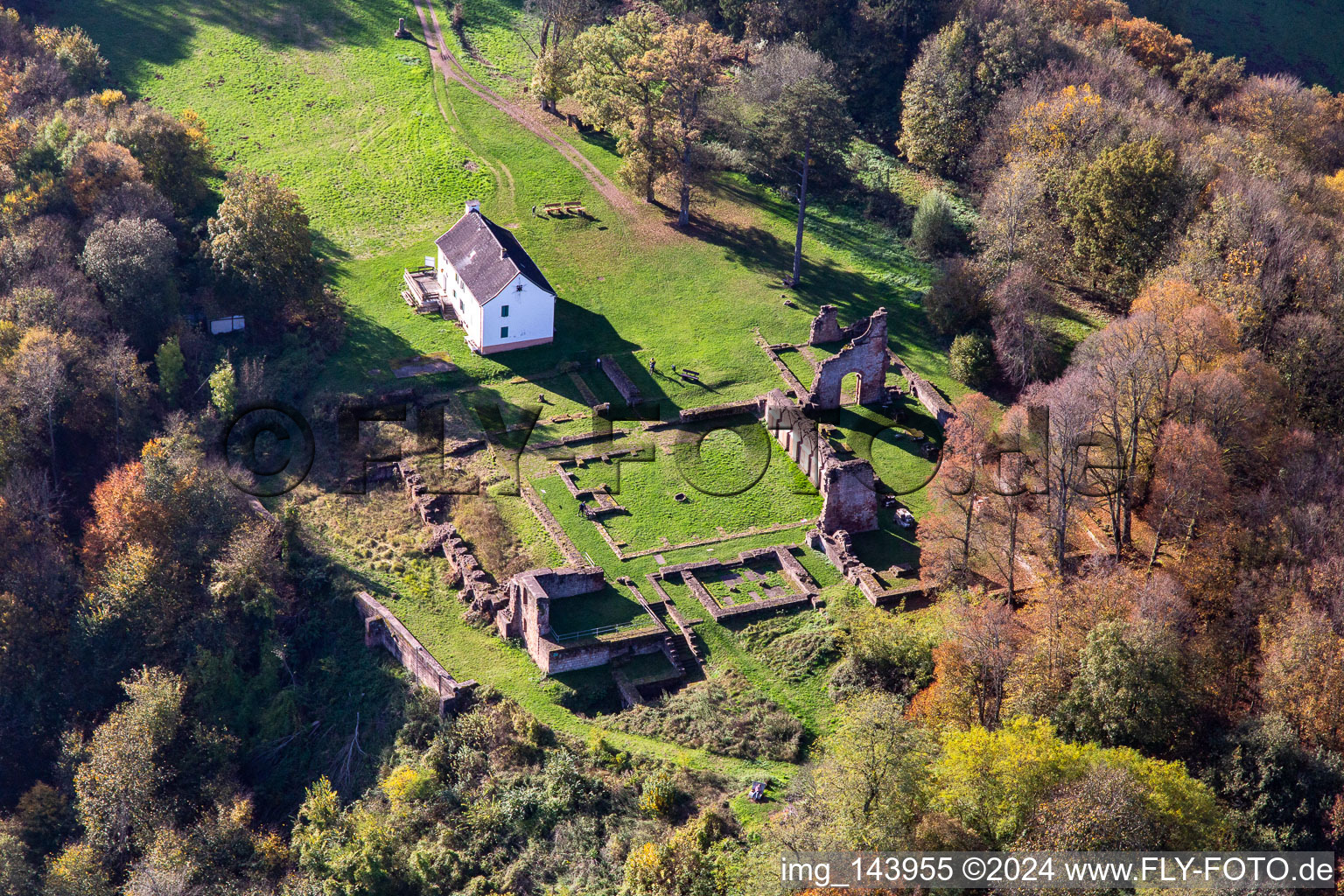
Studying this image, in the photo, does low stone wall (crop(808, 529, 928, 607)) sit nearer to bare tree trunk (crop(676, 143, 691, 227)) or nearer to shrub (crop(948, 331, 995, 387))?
shrub (crop(948, 331, 995, 387))

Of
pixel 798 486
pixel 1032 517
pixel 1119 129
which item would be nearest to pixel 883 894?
pixel 1032 517

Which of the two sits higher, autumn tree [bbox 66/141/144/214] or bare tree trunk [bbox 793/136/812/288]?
bare tree trunk [bbox 793/136/812/288]

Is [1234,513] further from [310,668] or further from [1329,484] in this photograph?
[310,668]

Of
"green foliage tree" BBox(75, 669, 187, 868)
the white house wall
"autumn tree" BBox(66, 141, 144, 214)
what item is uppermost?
"autumn tree" BBox(66, 141, 144, 214)

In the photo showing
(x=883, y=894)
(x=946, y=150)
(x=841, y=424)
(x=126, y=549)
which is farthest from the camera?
(x=946, y=150)

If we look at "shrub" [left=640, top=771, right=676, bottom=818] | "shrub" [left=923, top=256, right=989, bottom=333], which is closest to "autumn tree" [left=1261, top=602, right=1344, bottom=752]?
"shrub" [left=640, top=771, right=676, bottom=818]

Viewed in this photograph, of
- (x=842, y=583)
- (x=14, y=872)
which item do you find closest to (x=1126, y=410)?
(x=842, y=583)
